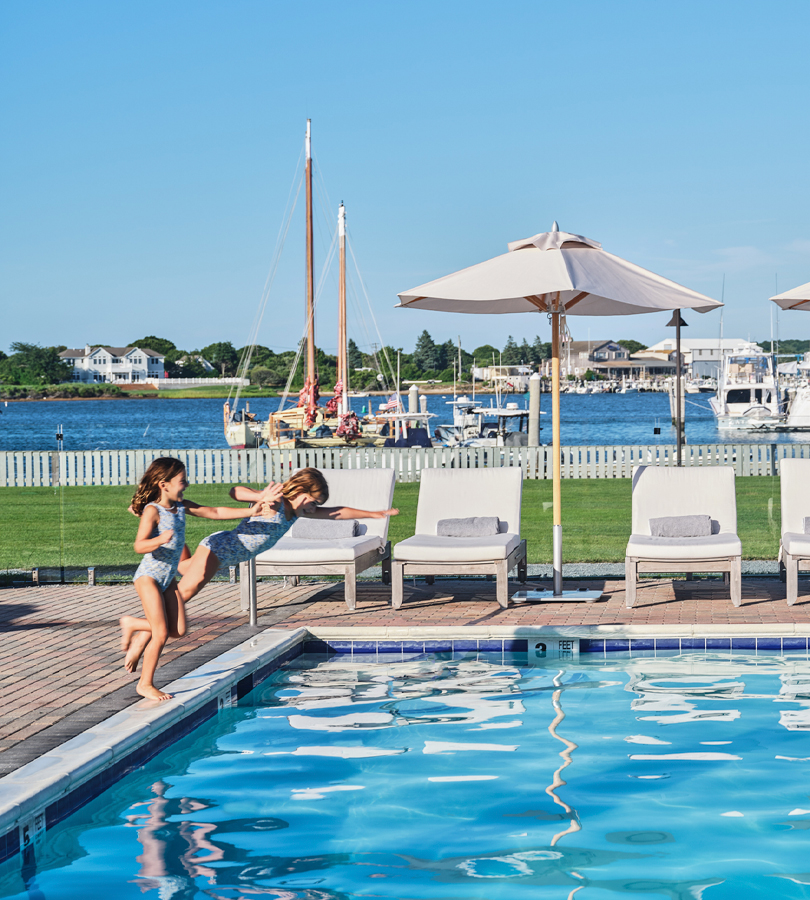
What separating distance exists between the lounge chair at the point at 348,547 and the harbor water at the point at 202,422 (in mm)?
35028

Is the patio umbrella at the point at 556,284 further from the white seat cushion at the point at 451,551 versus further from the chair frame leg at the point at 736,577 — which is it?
the chair frame leg at the point at 736,577

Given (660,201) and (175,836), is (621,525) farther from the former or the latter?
(660,201)

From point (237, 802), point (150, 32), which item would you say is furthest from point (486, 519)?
point (150, 32)

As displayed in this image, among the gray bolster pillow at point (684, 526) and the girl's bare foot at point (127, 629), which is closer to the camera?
the girl's bare foot at point (127, 629)

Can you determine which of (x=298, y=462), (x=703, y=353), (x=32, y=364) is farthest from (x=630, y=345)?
(x=298, y=462)

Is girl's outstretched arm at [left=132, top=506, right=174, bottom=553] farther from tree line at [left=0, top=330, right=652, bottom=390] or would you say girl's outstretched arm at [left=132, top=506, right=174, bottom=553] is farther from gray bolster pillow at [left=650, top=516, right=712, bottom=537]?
tree line at [left=0, top=330, right=652, bottom=390]

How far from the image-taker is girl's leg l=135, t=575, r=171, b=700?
16.9 feet

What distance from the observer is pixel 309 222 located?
117 ft

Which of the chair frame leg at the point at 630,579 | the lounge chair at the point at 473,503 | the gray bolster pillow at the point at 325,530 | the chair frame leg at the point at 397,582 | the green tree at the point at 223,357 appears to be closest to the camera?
the chair frame leg at the point at 630,579

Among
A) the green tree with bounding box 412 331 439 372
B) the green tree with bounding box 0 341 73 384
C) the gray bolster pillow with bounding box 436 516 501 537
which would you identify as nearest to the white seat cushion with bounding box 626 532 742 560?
the gray bolster pillow with bounding box 436 516 501 537

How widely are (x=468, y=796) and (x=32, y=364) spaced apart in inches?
5788

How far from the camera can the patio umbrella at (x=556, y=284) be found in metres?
7.46

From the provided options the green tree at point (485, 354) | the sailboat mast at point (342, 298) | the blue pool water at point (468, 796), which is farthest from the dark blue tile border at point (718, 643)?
the green tree at point (485, 354)

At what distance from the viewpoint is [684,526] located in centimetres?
850
